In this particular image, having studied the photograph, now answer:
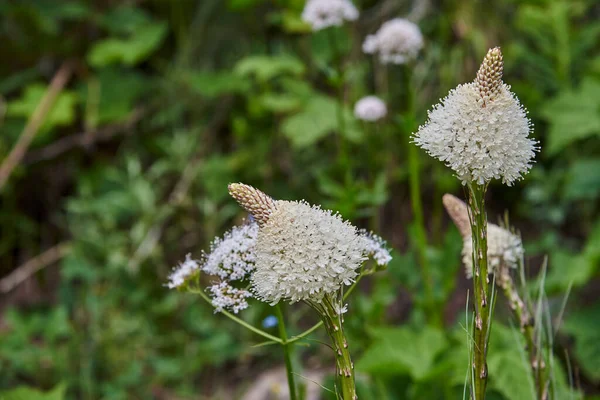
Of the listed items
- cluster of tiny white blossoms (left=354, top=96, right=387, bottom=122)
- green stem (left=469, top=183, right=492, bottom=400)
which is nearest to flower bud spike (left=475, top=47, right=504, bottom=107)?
green stem (left=469, top=183, right=492, bottom=400)

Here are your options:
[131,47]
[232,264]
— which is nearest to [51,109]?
[131,47]

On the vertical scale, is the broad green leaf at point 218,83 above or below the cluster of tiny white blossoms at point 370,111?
above

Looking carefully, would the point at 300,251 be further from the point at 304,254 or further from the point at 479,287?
the point at 479,287

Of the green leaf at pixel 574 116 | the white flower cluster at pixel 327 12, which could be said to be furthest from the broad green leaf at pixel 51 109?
the green leaf at pixel 574 116

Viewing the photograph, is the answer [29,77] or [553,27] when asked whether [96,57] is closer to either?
[29,77]

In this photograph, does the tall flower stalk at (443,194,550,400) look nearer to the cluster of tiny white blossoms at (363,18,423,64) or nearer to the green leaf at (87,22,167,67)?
the cluster of tiny white blossoms at (363,18,423,64)

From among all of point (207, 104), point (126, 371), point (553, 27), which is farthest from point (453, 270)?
point (207, 104)

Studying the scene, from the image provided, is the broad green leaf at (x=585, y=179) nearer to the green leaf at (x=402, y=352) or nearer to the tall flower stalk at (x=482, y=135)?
the green leaf at (x=402, y=352)
